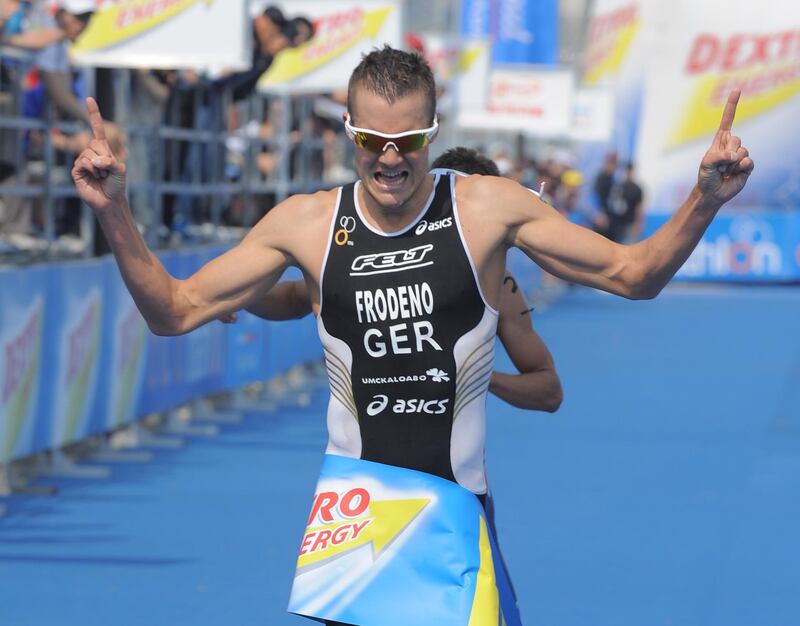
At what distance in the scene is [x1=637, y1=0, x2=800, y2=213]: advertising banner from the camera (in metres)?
32.7

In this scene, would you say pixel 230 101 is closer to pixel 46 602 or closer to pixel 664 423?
pixel 664 423

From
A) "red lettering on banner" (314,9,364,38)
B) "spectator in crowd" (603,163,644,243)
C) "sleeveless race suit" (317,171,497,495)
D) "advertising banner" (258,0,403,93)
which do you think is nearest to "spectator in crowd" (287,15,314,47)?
"advertising banner" (258,0,403,93)

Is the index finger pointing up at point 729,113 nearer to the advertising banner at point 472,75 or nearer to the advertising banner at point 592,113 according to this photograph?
the advertising banner at point 472,75

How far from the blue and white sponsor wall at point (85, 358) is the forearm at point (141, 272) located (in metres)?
4.83

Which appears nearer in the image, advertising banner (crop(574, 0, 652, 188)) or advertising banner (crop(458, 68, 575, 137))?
advertising banner (crop(458, 68, 575, 137))

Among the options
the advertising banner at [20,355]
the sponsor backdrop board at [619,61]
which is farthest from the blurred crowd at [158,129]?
the sponsor backdrop board at [619,61]

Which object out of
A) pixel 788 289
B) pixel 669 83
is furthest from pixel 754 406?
pixel 669 83

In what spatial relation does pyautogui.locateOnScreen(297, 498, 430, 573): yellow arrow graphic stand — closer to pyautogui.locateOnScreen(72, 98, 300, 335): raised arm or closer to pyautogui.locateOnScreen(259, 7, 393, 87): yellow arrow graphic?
pyautogui.locateOnScreen(72, 98, 300, 335): raised arm

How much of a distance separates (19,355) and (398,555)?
17.9ft

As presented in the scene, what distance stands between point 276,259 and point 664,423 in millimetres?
9006

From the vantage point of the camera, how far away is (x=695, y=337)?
65.8 feet

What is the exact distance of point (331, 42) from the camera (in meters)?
15.6

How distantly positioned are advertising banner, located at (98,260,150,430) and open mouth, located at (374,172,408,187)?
6610 mm

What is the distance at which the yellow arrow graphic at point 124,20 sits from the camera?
35.2ft
